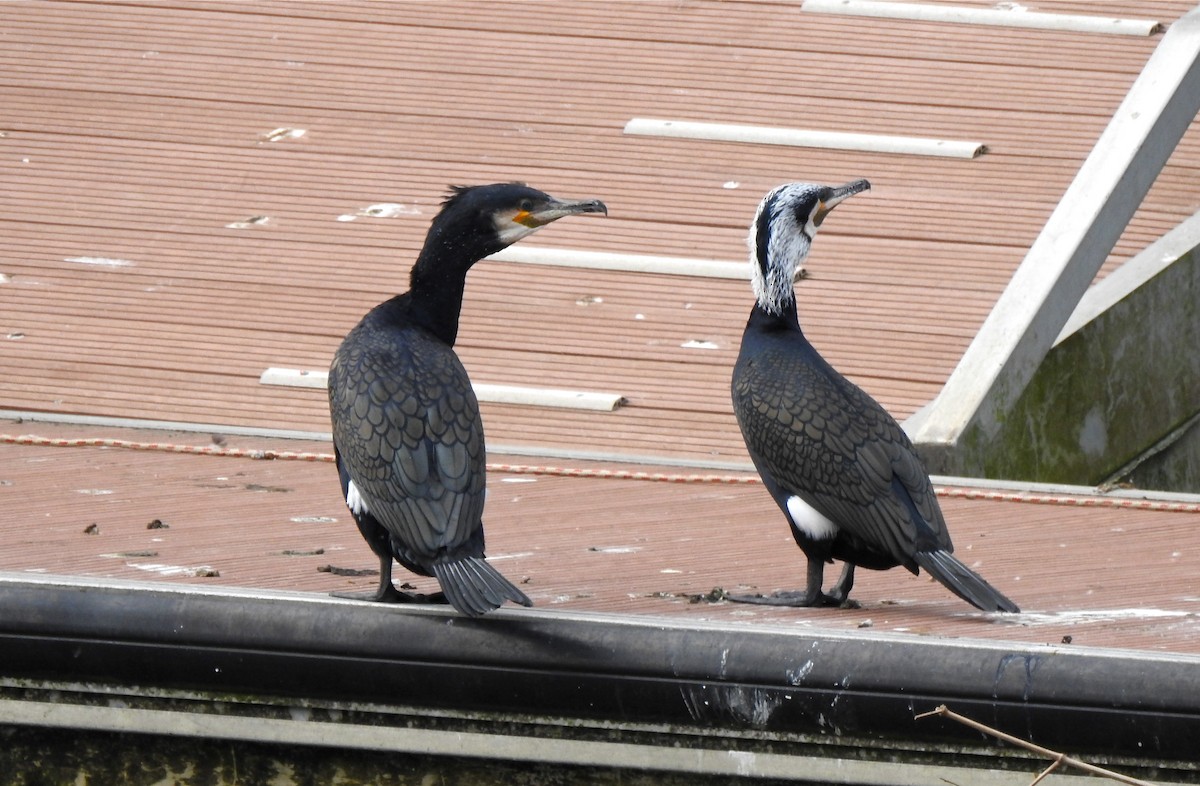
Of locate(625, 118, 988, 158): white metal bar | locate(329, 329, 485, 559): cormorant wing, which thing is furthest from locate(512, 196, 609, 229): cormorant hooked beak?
locate(625, 118, 988, 158): white metal bar

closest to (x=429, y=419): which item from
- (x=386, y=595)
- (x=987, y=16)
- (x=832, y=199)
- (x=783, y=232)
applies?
(x=386, y=595)

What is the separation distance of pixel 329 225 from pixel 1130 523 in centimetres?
460

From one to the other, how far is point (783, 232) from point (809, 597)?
1.01 metres

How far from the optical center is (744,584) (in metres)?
6.01

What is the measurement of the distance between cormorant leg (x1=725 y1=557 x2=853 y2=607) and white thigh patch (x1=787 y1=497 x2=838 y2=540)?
0.12 m

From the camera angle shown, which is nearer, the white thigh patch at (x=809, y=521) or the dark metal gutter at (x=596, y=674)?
the dark metal gutter at (x=596, y=674)

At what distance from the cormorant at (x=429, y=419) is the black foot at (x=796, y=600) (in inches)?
33.8

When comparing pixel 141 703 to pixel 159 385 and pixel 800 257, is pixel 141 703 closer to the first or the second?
pixel 800 257

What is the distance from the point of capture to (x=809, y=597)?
17.9 ft

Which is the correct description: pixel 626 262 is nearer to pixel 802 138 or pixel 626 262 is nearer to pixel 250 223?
pixel 802 138

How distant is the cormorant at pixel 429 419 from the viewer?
15.8 feet

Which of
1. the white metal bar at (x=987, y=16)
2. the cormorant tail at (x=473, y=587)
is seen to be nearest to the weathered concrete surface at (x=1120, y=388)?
the white metal bar at (x=987, y=16)

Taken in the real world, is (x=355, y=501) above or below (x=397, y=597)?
above

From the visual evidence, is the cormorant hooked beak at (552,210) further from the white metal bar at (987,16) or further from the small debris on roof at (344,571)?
the white metal bar at (987,16)
